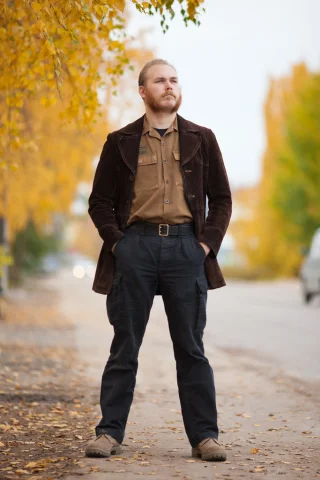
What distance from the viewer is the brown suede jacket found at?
5.28m

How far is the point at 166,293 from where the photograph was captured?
5316mm

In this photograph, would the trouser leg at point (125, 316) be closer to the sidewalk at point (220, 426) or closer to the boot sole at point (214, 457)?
the sidewalk at point (220, 426)

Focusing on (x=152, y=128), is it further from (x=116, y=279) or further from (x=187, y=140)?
(x=116, y=279)

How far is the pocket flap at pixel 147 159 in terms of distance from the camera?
5.29m

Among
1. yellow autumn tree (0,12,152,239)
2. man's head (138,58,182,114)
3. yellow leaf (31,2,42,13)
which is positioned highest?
yellow autumn tree (0,12,152,239)

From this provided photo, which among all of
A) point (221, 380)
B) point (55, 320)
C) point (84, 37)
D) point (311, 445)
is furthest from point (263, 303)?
point (311, 445)

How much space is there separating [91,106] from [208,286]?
2.92 meters

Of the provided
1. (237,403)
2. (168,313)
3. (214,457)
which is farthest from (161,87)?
(237,403)

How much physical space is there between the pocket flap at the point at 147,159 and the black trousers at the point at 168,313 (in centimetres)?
37

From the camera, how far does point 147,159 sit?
5.30 metres

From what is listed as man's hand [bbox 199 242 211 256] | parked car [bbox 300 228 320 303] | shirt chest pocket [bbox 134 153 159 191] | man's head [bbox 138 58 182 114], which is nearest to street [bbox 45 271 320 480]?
man's hand [bbox 199 242 211 256]

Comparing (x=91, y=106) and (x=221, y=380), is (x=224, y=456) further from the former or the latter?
(x=221, y=380)

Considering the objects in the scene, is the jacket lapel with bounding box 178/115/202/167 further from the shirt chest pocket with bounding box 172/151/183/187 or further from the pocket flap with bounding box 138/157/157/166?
the pocket flap with bounding box 138/157/157/166

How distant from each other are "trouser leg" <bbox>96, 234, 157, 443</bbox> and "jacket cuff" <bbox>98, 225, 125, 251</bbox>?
0.04 meters
